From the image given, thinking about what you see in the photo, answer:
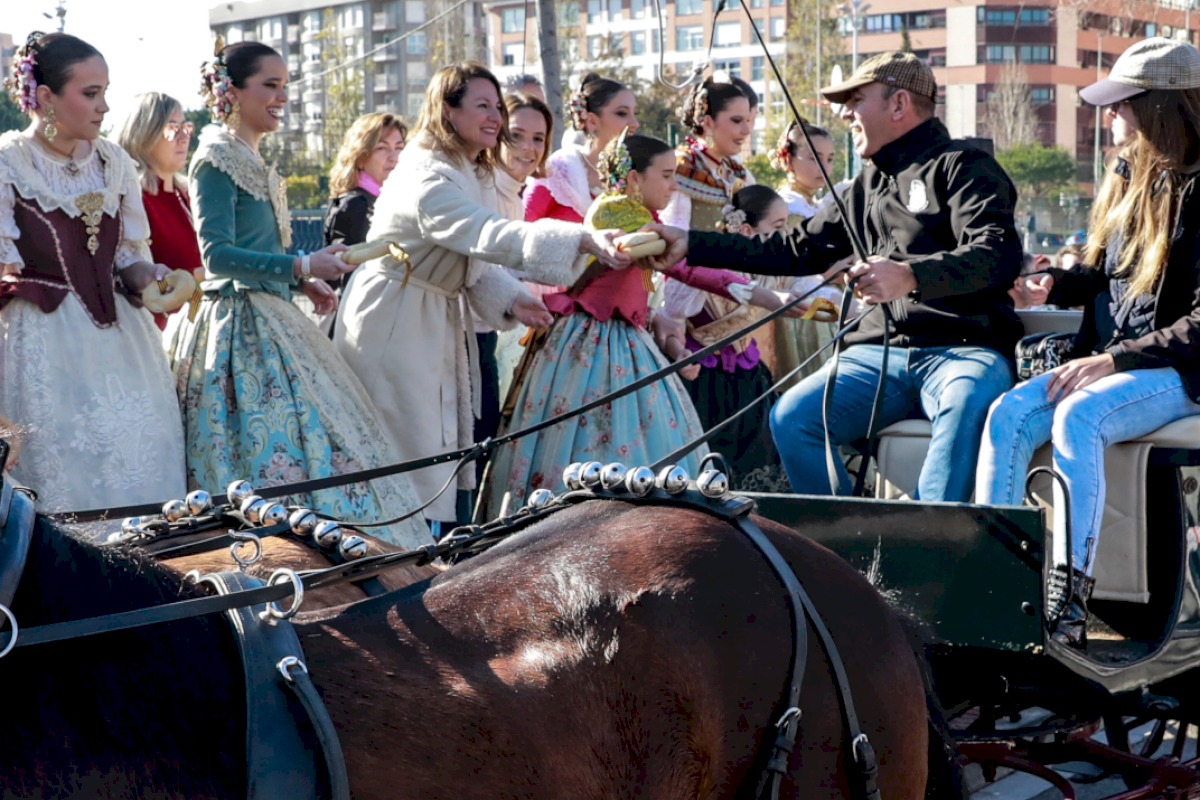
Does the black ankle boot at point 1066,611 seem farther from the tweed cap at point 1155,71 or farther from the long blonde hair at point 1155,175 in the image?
the tweed cap at point 1155,71

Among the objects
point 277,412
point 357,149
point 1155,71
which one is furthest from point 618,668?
point 357,149

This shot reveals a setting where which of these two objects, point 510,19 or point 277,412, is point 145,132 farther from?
point 510,19

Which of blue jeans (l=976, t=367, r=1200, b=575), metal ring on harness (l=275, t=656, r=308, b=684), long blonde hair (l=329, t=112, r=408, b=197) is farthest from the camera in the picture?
long blonde hair (l=329, t=112, r=408, b=197)

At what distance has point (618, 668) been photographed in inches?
70.4

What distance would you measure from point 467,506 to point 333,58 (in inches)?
2006

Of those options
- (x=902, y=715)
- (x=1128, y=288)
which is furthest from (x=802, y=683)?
(x=1128, y=288)

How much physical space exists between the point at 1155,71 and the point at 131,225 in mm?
3301

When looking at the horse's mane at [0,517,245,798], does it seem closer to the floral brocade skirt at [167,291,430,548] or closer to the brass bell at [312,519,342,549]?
the brass bell at [312,519,342,549]

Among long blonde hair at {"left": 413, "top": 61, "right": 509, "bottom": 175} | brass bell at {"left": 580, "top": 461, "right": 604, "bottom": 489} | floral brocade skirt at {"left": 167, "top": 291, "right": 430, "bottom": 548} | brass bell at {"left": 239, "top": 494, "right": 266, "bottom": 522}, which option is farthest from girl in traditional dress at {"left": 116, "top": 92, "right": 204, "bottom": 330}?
brass bell at {"left": 580, "top": 461, "right": 604, "bottom": 489}

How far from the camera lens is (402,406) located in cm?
488

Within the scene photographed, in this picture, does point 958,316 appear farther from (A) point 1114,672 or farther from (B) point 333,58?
(B) point 333,58

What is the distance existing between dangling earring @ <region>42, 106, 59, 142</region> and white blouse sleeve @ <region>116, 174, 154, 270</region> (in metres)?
0.33

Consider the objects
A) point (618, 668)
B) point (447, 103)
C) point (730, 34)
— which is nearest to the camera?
point (618, 668)

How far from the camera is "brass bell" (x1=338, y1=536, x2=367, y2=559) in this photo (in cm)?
220
